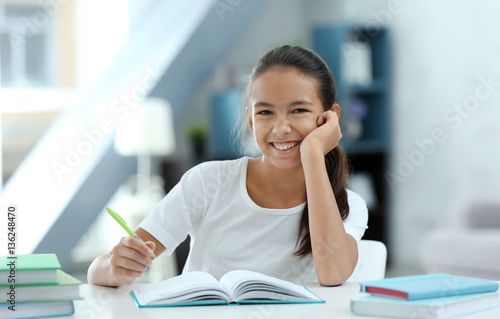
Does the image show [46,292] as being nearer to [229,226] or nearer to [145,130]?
[229,226]

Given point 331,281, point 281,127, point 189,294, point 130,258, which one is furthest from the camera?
point 281,127

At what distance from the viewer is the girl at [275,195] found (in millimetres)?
1373

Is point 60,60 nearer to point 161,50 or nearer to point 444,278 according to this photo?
point 161,50

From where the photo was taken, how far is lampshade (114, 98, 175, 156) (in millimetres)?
3588

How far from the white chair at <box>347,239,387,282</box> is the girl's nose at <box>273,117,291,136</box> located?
314mm

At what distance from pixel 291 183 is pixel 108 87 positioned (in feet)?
7.78

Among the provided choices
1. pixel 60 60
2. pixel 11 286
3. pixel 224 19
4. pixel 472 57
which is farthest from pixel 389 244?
pixel 11 286

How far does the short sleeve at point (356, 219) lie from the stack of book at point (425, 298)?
36 cm

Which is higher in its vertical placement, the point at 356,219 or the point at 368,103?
the point at 368,103

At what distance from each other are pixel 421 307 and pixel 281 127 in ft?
1.95

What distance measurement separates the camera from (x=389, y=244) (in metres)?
4.43

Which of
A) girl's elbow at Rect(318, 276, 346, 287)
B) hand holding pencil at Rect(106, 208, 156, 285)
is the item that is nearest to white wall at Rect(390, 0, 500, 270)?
girl's elbow at Rect(318, 276, 346, 287)

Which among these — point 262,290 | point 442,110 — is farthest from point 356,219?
point 442,110

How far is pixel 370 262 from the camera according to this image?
56.6 inches
